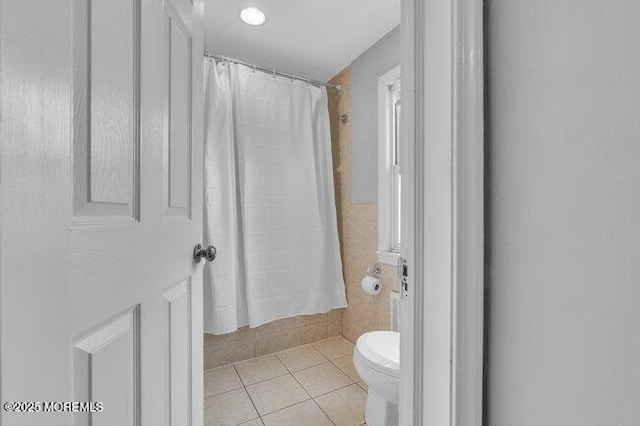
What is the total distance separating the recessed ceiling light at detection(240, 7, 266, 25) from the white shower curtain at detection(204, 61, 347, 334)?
323 mm

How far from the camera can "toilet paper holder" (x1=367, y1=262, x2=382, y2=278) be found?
2014 mm

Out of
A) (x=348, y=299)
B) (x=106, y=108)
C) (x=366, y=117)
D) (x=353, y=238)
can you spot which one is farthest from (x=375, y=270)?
(x=106, y=108)

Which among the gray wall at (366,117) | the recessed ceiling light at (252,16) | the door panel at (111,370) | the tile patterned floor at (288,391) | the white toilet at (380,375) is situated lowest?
the tile patterned floor at (288,391)

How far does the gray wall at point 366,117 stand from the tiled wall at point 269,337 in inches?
41.6

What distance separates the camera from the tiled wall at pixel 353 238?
2.05m

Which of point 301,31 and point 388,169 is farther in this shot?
point 388,169

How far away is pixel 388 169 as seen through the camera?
2027 millimetres

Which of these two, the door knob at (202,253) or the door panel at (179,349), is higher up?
the door knob at (202,253)

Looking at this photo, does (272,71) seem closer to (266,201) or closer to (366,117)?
→ (366,117)

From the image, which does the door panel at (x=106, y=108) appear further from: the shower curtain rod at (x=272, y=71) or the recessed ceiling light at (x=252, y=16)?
the shower curtain rod at (x=272, y=71)

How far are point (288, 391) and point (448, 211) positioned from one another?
162 centimetres

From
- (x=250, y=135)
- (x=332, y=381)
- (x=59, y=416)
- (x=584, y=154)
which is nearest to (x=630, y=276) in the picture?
(x=584, y=154)

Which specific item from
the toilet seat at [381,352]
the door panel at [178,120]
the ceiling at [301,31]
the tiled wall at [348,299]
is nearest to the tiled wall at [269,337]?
the tiled wall at [348,299]

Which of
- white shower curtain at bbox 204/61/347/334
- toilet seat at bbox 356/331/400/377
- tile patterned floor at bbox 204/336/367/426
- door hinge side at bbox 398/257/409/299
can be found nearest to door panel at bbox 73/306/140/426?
door hinge side at bbox 398/257/409/299
